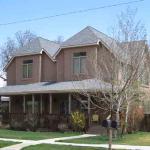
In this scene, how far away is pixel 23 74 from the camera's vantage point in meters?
40.2

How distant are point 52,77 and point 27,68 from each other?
125 inches

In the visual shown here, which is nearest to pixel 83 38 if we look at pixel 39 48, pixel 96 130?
pixel 39 48

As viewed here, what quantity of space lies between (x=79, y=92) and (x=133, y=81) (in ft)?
18.2

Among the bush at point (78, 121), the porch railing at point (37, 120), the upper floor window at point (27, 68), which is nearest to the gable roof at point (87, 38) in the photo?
the upper floor window at point (27, 68)

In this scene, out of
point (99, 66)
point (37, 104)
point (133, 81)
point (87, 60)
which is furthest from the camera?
point (37, 104)

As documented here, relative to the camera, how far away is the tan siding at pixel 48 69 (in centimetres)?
3831

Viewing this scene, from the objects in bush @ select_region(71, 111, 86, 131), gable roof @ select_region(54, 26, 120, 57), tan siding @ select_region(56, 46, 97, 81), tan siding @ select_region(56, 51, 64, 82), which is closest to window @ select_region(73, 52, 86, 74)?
tan siding @ select_region(56, 46, 97, 81)

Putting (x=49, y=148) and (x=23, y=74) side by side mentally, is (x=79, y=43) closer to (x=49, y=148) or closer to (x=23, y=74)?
(x=23, y=74)

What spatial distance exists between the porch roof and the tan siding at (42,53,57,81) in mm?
1027

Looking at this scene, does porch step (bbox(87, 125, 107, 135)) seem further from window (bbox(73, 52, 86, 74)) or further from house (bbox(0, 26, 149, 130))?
window (bbox(73, 52, 86, 74))

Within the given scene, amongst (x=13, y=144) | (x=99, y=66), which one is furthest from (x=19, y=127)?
(x=13, y=144)

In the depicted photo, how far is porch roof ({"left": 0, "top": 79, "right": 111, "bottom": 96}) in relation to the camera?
1152 inches

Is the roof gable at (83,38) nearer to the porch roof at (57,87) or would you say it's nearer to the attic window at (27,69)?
the porch roof at (57,87)

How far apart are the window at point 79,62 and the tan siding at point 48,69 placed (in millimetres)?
3133
